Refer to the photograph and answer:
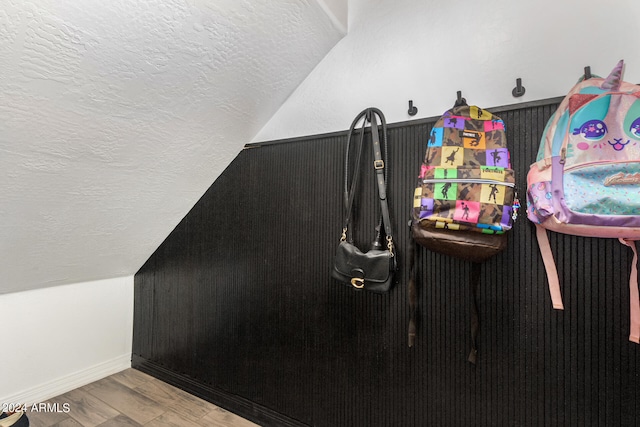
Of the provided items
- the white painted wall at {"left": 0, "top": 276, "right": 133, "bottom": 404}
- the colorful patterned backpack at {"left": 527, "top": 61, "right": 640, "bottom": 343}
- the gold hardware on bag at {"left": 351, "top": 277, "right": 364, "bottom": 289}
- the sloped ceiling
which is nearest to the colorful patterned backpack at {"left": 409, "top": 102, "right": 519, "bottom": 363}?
the colorful patterned backpack at {"left": 527, "top": 61, "right": 640, "bottom": 343}

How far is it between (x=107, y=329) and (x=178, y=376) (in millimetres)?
633

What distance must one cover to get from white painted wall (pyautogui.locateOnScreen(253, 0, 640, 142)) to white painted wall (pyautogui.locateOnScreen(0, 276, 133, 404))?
169 cm

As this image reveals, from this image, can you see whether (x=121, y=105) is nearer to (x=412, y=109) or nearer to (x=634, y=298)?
(x=412, y=109)

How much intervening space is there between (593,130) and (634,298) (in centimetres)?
49

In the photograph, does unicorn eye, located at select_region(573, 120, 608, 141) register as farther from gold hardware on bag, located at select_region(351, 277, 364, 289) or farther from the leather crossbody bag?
gold hardware on bag, located at select_region(351, 277, 364, 289)

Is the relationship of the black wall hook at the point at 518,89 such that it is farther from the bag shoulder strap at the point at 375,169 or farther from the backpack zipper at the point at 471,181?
the bag shoulder strap at the point at 375,169

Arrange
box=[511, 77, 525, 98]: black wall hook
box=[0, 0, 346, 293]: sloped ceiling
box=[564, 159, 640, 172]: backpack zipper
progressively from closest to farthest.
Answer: box=[564, 159, 640, 172]: backpack zipper
box=[0, 0, 346, 293]: sloped ceiling
box=[511, 77, 525, 98]: black wall hook

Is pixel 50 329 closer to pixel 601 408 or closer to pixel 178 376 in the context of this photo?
pixel 178 376

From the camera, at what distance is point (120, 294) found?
2.17 metres

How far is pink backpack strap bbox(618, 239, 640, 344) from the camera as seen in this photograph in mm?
873

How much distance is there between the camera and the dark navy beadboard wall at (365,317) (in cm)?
95

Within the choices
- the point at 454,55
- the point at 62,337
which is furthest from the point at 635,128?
the point at 62,337

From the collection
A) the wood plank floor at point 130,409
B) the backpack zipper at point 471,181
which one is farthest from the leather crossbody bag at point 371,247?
the wood plank floor at point 130,409

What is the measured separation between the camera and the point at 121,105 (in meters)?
1.12
